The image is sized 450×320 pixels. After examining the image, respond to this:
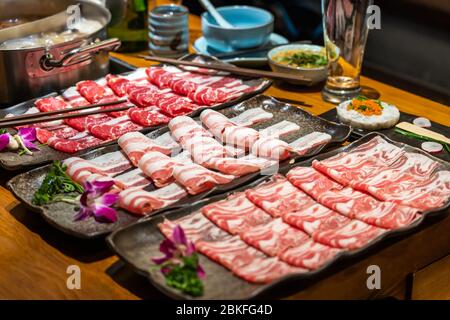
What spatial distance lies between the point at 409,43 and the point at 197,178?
8.17 ft

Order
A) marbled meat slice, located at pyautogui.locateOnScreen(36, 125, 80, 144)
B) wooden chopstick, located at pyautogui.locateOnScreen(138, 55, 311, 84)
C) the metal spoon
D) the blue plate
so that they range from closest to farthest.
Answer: marbled meat slice, located at pyautogui.locateOnScreen(36, 125, 80, 144) < wooden chopstick, located at pyautogui.locateOnScreen(138, 55, 311, 84) < the blue plate < the metal spoon

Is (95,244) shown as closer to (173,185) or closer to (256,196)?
(173,185)

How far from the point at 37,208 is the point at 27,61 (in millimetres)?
807

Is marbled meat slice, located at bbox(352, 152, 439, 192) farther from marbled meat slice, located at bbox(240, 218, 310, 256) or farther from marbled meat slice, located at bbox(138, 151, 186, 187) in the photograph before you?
marbled meat slice, located at bbox(138, 151, 186, 187)

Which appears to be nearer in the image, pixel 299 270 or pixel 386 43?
pixel 299 270

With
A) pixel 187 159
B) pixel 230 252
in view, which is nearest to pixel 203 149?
pixel 187 159

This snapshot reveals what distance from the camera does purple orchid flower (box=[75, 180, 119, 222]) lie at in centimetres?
178

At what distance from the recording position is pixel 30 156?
7.12 ft

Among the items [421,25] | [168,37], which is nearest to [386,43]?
[421,25]

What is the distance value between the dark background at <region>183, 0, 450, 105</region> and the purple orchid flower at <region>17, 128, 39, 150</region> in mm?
2255

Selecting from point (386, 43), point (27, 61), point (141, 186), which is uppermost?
point (27, 61)

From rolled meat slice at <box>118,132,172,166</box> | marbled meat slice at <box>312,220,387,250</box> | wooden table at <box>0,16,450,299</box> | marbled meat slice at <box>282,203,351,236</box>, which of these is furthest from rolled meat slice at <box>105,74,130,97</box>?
marbled meat slice at <box>312,220,387,250</box>

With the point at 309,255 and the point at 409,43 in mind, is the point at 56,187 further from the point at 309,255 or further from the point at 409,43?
the point at 409,43

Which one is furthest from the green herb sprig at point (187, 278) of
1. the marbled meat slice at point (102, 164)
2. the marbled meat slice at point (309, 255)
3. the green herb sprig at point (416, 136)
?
the green herb sprig at point (416, 136)
